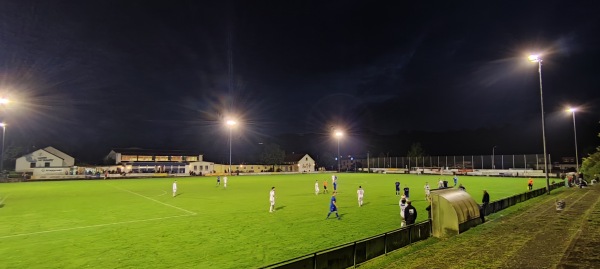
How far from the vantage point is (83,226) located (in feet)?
57.0

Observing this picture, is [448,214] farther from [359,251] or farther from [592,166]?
[592,166]

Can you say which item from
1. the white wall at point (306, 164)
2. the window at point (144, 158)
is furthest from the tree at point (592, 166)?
the window at point (144, 158)

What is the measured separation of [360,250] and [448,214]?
6.06 m

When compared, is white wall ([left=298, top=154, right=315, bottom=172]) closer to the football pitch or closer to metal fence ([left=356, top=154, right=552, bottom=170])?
metal fence ([left=356, top=154, right=552, bottom=170])

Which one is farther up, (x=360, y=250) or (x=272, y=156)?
(x=272, y=156)

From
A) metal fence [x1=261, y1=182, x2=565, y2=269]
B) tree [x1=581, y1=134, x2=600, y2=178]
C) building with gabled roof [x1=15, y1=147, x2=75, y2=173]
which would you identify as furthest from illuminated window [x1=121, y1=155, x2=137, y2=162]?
tree [x1=581, y1=134, x2=600, y2=178]

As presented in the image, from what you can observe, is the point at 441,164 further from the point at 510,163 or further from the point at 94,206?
the point at 94,206

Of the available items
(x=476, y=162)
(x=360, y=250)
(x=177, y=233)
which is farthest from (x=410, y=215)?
(x=476, y=162)

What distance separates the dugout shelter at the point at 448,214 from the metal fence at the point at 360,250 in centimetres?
50

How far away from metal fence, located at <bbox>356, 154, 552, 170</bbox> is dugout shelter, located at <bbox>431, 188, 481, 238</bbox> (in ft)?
271

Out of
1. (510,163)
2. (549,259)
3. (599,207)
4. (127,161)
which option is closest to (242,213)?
(549,259)

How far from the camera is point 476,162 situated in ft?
327

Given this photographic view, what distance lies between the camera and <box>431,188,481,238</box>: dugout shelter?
1417 centimetres

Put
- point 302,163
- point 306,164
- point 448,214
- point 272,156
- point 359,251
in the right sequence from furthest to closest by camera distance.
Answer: point 272,156
point 306,164
point 302,163
point 448,214
point 359,251
